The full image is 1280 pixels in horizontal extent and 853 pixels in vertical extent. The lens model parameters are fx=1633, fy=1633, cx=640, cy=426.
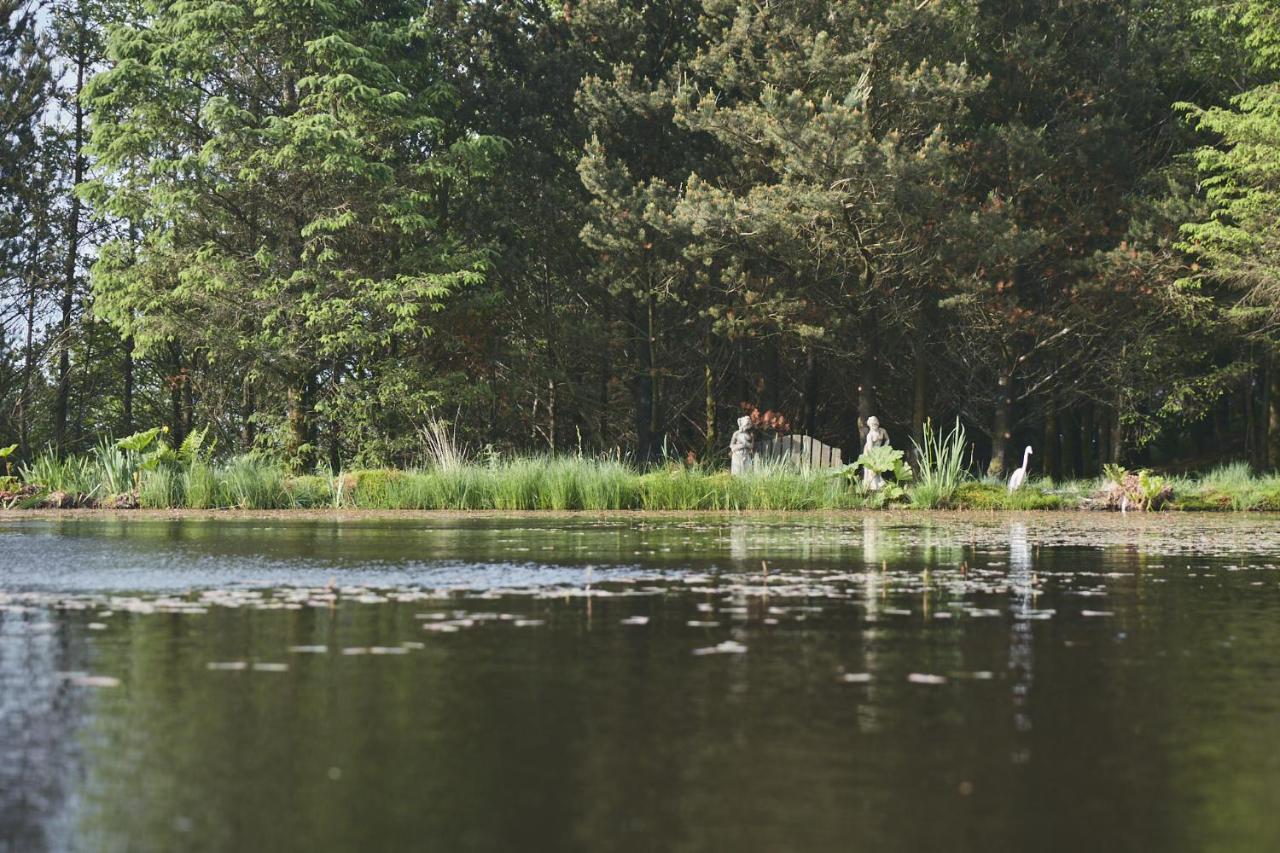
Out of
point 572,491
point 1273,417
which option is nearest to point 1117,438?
point 1273,417

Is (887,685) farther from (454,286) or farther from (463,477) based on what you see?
(454,286)

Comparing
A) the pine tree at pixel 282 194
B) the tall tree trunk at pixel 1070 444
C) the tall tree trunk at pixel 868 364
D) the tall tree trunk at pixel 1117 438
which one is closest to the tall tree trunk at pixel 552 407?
the pine tree at pixel 282 194

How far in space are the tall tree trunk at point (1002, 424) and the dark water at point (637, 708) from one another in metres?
22.8

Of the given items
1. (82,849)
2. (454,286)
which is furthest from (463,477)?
(82,849)

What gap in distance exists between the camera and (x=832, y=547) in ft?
55.9

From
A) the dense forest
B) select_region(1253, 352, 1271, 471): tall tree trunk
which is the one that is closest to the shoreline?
the dense forest

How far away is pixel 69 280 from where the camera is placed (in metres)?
43.0

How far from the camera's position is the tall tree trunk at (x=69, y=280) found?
140 ft

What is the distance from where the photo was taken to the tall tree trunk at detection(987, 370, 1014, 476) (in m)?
36.8

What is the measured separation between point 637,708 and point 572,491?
2030 cm

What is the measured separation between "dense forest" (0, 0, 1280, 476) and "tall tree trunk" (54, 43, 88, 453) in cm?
91

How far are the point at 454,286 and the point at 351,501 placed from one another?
9.82 m

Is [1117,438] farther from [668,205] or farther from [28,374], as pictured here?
[28,374]

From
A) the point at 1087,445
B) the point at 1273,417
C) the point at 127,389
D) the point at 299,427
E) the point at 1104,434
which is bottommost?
the point at 1087,445
